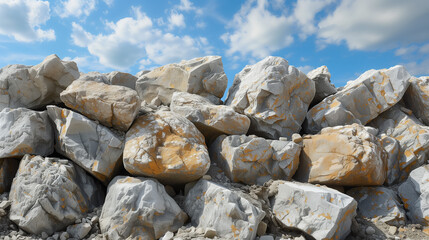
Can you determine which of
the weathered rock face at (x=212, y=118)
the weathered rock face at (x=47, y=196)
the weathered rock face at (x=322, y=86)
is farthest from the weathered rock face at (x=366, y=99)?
the weathered rock face at (x=47, y=196)

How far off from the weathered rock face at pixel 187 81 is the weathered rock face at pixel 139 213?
4412 mm

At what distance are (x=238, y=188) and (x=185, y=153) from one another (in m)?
1.36

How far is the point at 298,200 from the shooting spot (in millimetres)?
5527

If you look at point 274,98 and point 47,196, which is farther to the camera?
point 274,98

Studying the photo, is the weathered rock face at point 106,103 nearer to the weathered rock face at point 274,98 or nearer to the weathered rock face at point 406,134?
the weathered rock face at point 274,98

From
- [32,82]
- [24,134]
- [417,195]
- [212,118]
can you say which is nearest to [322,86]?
[417,195]

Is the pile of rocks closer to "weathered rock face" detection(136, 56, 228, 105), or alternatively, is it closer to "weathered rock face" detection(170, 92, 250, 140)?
"weathered rock face" detection(170, 92, 250, 140)

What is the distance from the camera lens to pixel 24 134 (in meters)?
6.22

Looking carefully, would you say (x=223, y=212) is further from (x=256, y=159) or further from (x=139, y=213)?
(x=256, y=159)

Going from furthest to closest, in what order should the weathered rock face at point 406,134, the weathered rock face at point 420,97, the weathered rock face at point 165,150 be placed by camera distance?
the weathered rock face at point 420,97 < the weathered rock face at point 406,134 < the weathered rock face at point 165,150

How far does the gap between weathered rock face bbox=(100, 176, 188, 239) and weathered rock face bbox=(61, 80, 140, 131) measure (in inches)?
61.4

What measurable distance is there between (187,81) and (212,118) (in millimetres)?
2602

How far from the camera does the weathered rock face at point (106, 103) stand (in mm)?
6367

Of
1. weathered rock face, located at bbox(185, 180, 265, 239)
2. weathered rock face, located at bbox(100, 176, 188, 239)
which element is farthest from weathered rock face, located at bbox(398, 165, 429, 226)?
weathered rock face, located at bbox(100, 176, 188, 239)
